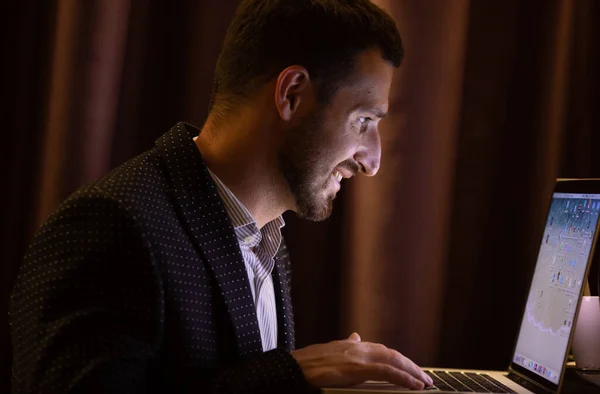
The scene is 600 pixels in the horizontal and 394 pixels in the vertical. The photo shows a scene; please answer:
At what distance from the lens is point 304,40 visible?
1138 millimetres

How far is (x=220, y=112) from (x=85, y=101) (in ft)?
1.58

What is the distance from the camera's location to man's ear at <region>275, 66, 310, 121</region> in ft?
3.68

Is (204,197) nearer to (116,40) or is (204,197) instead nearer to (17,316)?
(17,316)

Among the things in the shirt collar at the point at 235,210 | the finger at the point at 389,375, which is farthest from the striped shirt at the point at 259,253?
the finger at the point at 389,375

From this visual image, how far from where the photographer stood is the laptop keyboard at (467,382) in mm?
1096

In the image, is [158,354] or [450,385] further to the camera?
[450,385]

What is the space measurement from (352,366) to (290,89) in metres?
0.42

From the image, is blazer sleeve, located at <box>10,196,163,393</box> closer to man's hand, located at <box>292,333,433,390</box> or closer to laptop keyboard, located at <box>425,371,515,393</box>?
man's hand, located at <box>292,333,433,390</box>

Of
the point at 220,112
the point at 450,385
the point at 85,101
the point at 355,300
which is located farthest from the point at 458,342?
the point at 85,101

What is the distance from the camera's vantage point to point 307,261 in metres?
1.62

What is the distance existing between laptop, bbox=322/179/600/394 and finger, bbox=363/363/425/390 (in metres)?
0.04

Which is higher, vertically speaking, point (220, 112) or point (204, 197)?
point (220, 112)

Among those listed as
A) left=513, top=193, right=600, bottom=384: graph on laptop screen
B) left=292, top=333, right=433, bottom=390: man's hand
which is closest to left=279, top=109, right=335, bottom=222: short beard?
left=292, top=333, right=433, bottom=390: man's hand

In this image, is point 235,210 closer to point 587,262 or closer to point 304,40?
point 304,40
